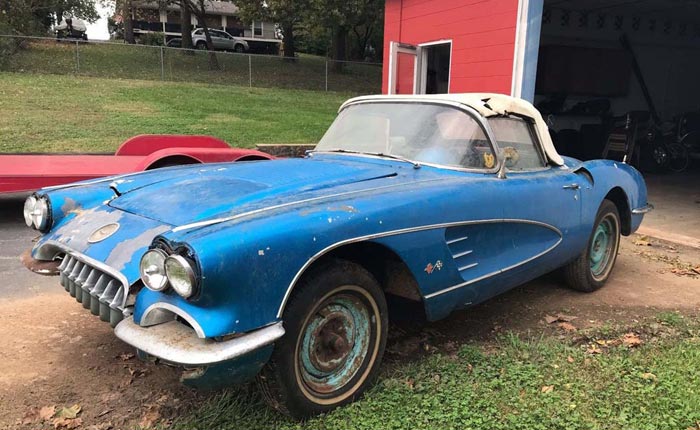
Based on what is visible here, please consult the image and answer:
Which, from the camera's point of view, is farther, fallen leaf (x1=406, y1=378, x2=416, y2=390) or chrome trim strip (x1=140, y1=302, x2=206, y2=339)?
fallen leaf (x1=406, y1=378, x2=416, y2=390)

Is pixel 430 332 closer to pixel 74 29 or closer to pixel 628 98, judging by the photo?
pixel 628 98

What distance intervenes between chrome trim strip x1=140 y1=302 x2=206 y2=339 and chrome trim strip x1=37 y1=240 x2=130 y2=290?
22 cm

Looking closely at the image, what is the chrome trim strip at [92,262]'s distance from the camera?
99.7 inches

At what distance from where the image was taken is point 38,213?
3377 millimetres

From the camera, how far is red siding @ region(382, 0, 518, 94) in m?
8.43

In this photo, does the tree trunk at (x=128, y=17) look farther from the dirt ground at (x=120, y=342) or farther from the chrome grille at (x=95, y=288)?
the chrome grille at (x=95, y=288)

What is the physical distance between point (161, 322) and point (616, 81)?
13.9 m

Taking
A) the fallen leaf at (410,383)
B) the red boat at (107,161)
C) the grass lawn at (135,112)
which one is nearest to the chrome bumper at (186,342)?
the fallen leaf at (410,383)

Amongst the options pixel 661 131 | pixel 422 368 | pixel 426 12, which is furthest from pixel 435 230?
pixel 661 131

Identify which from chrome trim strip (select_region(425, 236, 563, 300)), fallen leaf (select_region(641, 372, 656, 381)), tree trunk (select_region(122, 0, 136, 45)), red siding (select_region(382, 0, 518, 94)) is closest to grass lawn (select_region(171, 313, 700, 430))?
fallen leaf (select_region(641, 372, 656, 381))

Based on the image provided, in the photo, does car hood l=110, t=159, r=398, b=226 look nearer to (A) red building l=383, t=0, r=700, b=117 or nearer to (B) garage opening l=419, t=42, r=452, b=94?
(A) red building l=383, t=0, r=700, b=117

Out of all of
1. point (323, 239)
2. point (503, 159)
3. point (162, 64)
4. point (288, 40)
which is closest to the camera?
point (323, 239)

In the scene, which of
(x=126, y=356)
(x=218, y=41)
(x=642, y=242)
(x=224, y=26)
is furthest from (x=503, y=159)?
(x=224, y=26)

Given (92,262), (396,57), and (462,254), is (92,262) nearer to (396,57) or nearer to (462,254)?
(462,254)
